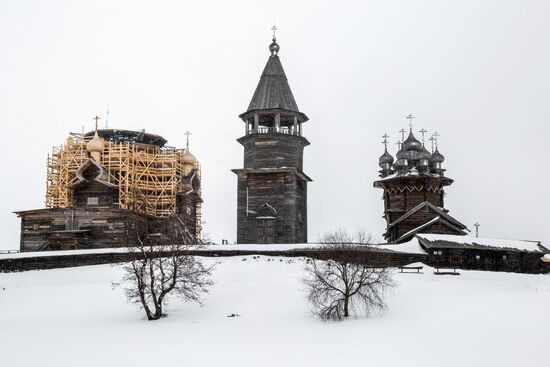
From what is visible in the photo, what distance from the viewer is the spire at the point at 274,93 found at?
46.6m

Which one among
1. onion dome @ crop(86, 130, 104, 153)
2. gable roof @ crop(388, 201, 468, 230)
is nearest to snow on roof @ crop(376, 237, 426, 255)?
gable roof @ crop(388, 201, 468, 230)

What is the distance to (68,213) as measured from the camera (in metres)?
44.8

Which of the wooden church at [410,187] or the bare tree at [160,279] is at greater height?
the wooden church at [410,187]

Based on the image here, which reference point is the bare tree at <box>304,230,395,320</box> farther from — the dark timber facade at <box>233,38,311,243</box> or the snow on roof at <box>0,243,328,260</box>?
the dark timber facade at <box>233,38,311,243</box>

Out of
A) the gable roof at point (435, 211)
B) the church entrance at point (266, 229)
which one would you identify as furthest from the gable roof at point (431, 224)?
the church entrance at point (266, 229)

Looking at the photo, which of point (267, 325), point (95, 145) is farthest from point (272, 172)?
point (267, 325)

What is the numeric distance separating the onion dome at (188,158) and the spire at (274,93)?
7380 mm

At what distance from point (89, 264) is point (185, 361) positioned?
21.0 metres

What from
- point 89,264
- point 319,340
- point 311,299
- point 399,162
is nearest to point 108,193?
point 89,264

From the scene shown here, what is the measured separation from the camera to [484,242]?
133 feet

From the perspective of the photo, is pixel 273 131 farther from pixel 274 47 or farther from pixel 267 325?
pixel 267 325

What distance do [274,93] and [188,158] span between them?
966cm

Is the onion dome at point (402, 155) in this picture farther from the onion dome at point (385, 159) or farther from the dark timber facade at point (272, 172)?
the dark timber facade at point (272, 172)

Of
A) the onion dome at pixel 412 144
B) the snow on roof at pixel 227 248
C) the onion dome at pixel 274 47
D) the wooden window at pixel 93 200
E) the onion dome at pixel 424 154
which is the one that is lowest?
the snow on roof at pixel 227 248
